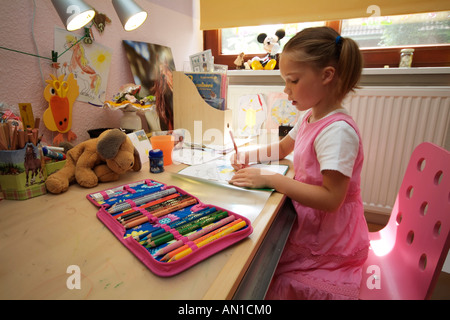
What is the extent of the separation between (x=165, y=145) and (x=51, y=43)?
1.54 ft

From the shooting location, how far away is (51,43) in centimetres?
84

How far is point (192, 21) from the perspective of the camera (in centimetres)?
161

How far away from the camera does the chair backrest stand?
60 cm

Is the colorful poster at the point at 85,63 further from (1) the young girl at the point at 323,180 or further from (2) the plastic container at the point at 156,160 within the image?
(1) the young girl at the point at 323,180

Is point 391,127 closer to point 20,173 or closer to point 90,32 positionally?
point 90,32

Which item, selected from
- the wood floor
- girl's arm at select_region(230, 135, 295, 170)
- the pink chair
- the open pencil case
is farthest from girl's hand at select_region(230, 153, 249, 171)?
the wood floor

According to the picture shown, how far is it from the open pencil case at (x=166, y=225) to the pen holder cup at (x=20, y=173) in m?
0.14

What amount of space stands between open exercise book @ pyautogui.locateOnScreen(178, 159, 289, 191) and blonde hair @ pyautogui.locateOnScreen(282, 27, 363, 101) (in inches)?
13.0

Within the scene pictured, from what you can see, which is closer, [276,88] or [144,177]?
[144,177]

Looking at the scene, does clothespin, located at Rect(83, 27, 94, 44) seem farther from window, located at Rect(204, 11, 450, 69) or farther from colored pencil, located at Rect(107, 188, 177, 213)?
window, located at Rect(204, 11, 450, 69)

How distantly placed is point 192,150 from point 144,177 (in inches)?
12.2
